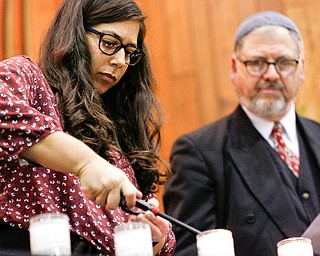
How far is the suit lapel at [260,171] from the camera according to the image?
2.67m

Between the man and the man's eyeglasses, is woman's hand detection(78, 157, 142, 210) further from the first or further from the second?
the man's eyeglasses

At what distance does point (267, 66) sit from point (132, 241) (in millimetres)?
Answer: 1703

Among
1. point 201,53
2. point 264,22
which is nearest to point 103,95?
point 264,22

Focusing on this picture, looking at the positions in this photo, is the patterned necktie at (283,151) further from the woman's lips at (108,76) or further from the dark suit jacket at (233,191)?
the woman's lips at (108,76)

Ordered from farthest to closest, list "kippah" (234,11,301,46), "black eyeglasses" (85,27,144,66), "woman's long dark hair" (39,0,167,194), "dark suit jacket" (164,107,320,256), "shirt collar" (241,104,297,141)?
1. "kippah" (234,11,301,46)
2. "shirt collar" (241,104,297,141)
3. "dark suit jacket" (164,107,320,256)
4. "black eyeglasses" (85,27,144,66)
5. "woman's long dark hair" (39,0,167,194)

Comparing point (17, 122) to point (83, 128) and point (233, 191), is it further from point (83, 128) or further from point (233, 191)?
point (233, 191)

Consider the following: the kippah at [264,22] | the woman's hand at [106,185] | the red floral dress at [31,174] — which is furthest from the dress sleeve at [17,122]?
the kippah at [264,22]

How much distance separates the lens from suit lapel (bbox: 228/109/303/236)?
8.77 ft

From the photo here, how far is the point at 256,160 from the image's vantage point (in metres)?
2.81

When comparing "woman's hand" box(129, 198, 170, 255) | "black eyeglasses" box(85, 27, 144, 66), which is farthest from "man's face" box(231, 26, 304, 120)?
"woman's hand" box(129, 198, 170, 255)

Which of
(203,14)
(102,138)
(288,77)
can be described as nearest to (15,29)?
(203,14)

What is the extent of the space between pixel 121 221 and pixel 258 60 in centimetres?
136

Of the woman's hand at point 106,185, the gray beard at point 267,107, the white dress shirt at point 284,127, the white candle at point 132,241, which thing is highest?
the woman's hand at point 106,185

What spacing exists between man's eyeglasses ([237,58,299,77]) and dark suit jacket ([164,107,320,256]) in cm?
22
